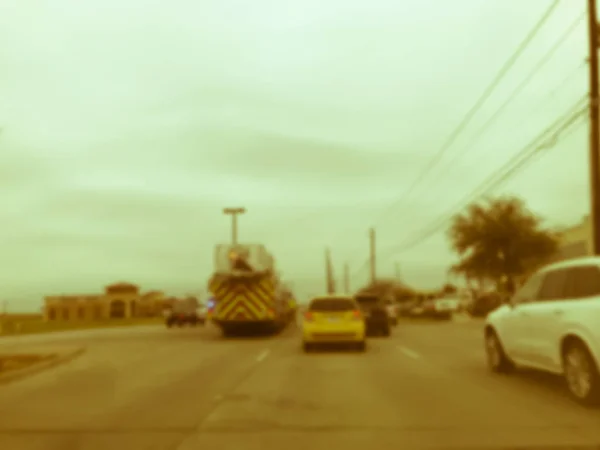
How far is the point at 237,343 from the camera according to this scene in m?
24.1

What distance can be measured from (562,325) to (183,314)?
3651cm

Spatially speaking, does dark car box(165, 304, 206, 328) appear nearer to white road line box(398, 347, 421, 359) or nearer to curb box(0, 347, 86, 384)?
curb box(0, 347, 86, 384)

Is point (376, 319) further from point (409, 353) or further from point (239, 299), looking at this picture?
point (409, 353)

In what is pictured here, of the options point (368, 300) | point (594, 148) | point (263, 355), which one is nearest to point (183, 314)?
point (368, 300)

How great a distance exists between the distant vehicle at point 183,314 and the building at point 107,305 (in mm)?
55982

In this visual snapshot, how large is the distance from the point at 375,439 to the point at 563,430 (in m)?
2.14

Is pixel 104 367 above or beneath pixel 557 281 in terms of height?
beneath

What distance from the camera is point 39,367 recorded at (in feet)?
51.7

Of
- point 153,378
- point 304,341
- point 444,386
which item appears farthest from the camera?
point 304,341

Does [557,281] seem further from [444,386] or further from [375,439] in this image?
[375,439]

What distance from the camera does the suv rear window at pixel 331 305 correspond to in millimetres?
19438

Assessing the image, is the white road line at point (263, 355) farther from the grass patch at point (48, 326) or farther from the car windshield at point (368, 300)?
the grass patch at point (48, 326)

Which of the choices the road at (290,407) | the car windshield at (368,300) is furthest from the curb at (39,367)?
the car windshield at (368,300)

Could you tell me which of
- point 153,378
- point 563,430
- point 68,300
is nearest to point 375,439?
point 563,430
